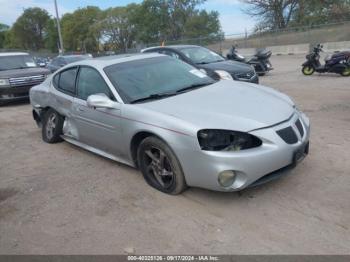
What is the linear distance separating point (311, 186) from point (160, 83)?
2215mm

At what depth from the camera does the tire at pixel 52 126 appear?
642cm

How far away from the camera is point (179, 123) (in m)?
3.99

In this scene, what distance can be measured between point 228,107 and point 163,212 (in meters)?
1.31

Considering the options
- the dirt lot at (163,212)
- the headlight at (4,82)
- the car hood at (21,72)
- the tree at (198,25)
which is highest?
the tree at (198,25)

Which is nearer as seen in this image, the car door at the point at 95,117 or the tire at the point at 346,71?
the car door at the point at 95,117

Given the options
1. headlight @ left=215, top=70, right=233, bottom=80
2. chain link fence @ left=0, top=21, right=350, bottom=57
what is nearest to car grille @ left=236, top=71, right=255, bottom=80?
headlight @ left=215, top=70, right=233, bottom=80

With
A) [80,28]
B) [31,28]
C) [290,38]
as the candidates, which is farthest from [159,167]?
[31,28]

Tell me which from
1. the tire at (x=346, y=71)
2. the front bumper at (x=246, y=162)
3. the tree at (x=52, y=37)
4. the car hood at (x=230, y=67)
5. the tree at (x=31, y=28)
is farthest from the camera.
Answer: the tree at (x=31, y=28)

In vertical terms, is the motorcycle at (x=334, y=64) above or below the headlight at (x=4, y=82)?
below

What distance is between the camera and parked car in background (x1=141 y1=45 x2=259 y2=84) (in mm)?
9938

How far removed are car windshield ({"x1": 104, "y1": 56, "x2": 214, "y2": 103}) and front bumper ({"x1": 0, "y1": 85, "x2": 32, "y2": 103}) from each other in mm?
7432

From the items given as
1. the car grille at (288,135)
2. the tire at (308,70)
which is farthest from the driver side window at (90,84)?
the tire at (308,70)

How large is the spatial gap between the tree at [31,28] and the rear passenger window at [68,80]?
10323cm

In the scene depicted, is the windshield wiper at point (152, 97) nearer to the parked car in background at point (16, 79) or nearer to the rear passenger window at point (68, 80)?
the rear passenger window at point (68, 80)
